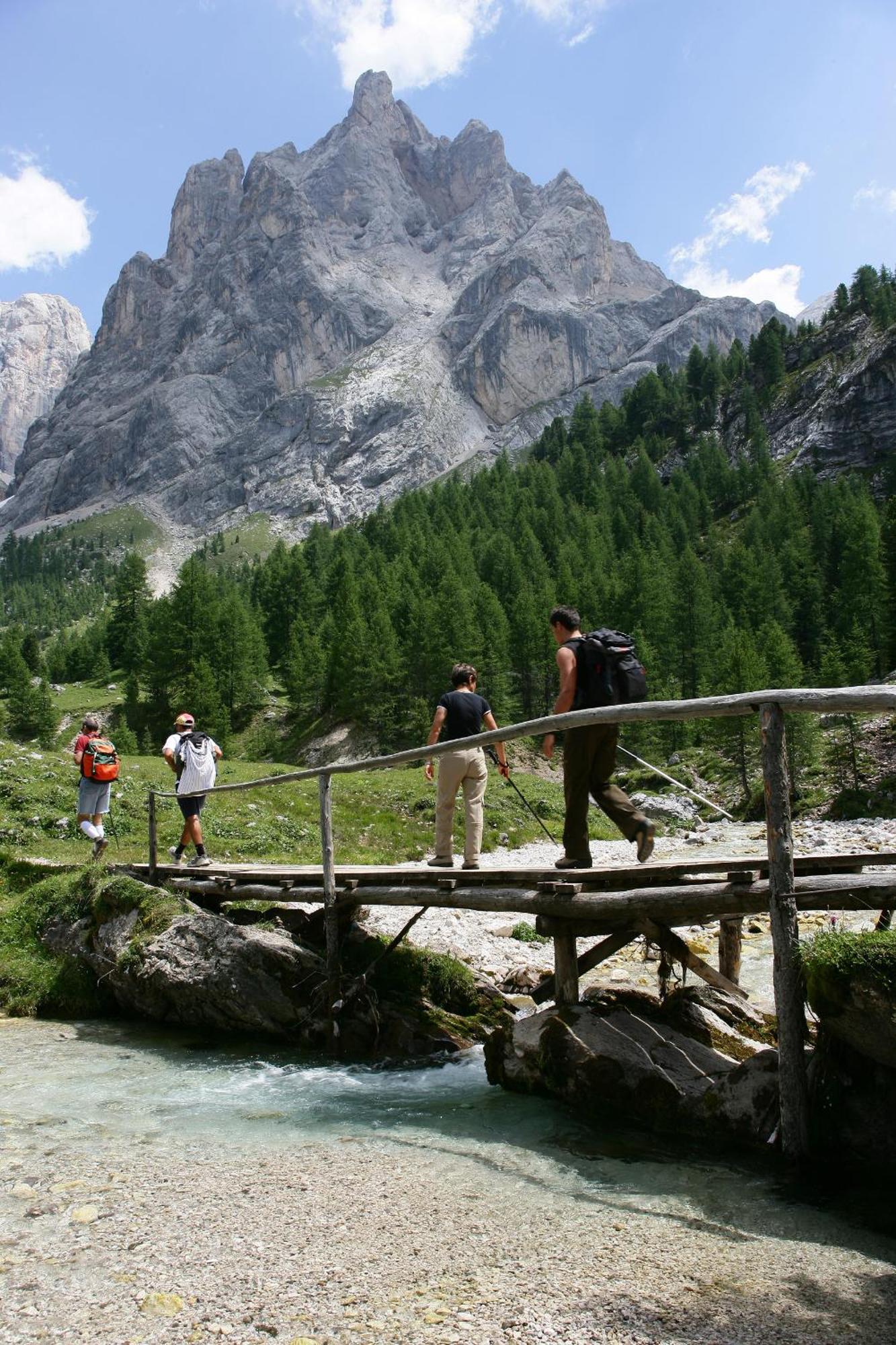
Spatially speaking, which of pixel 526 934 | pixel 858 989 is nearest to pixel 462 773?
pixel 858 989

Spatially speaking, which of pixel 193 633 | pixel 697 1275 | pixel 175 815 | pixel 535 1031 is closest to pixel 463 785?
pixel 535 1031

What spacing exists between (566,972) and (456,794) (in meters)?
2.85

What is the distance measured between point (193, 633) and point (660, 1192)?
8091 centimetres

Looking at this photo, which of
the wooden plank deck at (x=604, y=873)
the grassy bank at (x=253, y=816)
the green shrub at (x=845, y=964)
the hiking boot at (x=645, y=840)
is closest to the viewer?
the green shrub at (x=845, y=964)

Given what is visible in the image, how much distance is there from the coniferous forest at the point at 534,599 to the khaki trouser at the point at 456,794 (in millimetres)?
42318

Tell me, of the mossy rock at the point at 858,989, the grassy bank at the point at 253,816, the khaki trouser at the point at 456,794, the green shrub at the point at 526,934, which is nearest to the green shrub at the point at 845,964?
the mossy rock at the point at 858,989

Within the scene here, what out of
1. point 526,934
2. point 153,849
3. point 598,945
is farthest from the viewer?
point 526,934

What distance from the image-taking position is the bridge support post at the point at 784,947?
6809 millimetres

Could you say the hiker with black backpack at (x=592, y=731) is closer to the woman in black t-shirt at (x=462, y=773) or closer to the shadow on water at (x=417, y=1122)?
the woman in black t-shirt at (x=462, y=773)

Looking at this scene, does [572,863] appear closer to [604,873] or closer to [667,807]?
[604,873]

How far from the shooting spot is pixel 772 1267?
5211 millimetres

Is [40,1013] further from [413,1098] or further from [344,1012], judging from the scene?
[413,1098]

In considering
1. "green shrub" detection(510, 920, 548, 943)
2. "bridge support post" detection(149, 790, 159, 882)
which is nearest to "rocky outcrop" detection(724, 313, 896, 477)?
"green shrub" detection(510, 920, 548, 943)

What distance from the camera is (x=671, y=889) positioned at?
8109 millimetres
